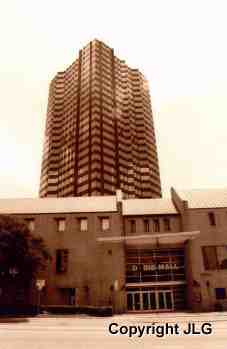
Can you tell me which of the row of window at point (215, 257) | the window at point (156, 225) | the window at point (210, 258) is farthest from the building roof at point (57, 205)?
the row of window at point (215, 257)

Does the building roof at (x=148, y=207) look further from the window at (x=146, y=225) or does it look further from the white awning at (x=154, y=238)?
the white awning at (x=154, y=238)

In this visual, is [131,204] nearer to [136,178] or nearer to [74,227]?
[74,227]

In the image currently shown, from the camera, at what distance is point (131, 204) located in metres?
43.9

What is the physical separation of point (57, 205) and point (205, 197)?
18895mm

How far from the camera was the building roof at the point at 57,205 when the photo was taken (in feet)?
135

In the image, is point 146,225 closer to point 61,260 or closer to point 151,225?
point 151,225

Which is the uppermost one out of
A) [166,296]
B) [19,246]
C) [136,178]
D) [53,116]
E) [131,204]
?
[53,116]

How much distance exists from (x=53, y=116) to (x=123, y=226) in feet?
302

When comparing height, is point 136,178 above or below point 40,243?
above

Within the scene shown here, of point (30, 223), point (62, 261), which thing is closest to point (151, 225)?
point (62, 261)

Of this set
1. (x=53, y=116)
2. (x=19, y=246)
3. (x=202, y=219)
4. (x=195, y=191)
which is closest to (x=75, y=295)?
(x=19, y=246)

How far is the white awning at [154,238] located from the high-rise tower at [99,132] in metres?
58.8

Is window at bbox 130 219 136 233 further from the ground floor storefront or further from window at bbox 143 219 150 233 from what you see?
the ground floor storefront

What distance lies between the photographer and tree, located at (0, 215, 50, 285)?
3161cm
